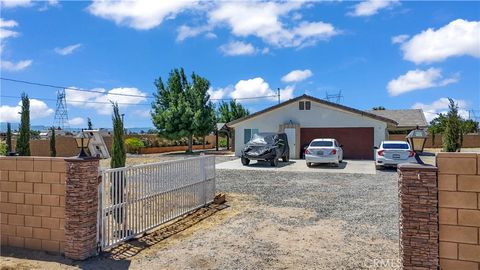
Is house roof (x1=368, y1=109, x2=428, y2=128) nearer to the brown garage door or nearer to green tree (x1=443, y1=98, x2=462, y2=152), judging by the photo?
the brown garage door

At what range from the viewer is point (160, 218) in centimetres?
743

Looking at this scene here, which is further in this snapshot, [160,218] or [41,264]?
[160,218]

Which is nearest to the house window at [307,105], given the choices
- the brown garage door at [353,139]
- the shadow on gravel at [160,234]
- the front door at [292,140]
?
the brown garage door at [353,139]

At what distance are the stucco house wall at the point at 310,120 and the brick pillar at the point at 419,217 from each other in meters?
19.2

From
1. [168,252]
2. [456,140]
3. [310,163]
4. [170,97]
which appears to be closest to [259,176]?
[310,163]

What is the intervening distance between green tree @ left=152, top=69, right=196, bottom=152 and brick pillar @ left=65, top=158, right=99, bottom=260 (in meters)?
25.0

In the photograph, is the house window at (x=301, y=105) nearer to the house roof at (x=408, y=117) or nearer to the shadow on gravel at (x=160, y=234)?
the house roof at (x=408, y=117)

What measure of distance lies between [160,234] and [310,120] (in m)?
18.2

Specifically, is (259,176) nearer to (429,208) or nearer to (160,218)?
(160,218)

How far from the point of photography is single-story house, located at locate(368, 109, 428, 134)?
3275 cm

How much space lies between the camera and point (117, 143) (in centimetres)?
734

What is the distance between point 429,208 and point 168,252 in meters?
3.92

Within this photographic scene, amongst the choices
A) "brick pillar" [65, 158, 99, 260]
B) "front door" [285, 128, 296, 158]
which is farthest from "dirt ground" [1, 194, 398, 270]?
"front door" [285, 128, 296, 158]

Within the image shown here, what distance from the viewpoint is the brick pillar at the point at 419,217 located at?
4.18 metres
